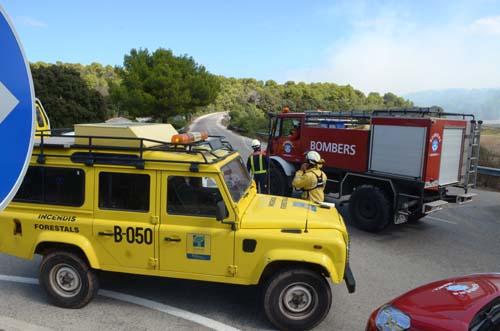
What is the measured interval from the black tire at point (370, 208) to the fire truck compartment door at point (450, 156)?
121 centimetres

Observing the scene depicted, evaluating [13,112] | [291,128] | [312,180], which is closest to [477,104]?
[291,128]

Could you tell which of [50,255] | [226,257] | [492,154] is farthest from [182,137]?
[492,154]

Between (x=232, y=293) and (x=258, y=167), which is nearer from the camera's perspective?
(x=232, y=293)

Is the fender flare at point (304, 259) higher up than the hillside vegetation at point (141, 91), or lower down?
lower down

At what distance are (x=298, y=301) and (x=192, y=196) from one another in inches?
64.1

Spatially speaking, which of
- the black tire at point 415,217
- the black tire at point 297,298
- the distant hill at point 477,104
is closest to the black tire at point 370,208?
the black tire at point 415,217

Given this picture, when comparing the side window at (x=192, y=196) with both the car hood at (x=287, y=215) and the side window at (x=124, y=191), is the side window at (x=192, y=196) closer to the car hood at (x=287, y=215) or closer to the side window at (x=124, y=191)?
the side window at (x=124, y=191)

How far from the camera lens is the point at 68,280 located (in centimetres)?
498

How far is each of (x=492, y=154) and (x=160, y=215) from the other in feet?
51.6

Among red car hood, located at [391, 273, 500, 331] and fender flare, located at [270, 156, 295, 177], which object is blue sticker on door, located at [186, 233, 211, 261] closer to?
red car hood, located at [391, 273, 500, 331]

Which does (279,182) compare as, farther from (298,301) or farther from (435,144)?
(298,301)

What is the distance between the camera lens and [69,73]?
50.0 meters

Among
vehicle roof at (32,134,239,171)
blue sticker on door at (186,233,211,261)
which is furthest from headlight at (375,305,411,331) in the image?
vehicle roof at (32,134,239,171)

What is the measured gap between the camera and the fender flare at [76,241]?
15.7 feet
